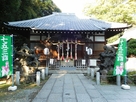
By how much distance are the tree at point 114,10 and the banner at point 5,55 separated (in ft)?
61.9

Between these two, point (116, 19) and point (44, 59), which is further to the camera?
point (116, 19)

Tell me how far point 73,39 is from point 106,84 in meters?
6.06

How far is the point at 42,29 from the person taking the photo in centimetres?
1138

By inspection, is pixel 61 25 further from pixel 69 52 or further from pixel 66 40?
pixel 69 52

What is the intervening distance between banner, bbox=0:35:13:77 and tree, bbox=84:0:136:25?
18871 mm

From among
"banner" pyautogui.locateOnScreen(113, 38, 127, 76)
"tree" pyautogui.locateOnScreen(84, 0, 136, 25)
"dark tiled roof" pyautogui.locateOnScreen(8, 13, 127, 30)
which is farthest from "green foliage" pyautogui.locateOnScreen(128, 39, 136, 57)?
"tree" pyautogui.locateOnScreen(84, 0, 136, 25)

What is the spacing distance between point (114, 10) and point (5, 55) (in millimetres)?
19961

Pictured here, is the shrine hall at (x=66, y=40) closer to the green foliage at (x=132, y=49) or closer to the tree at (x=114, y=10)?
the green foliage at (x=132, y=49)

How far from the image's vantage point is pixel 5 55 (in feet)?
19.4

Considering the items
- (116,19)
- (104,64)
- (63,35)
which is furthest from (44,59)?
(116,19)

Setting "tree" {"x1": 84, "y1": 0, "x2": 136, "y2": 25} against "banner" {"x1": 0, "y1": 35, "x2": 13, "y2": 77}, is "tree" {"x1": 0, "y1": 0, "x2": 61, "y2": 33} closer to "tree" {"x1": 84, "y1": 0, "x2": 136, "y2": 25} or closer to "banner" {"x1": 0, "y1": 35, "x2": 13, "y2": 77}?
"banner" {"x1": 0, "y1": 35, "x2": 13, "y2": 77}

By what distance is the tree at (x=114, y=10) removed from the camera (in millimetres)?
21453

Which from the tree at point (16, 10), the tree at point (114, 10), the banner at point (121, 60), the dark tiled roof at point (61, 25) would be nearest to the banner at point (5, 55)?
the banner at point (121, 60)

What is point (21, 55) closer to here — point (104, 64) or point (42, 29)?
point (42, 29)
